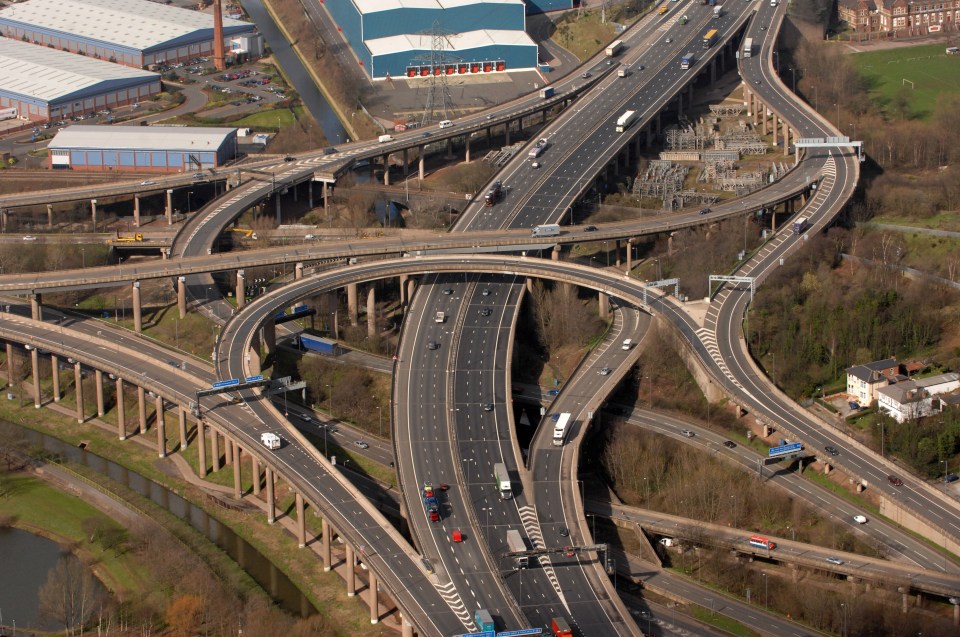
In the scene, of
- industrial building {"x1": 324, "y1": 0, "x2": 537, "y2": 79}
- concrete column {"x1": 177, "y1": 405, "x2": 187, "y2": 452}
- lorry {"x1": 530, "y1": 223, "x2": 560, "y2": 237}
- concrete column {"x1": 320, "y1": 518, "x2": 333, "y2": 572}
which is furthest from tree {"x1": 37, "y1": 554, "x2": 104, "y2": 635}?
industrial building {"x1": 324, "y1": 0, "x2": 537, "y2": 79}

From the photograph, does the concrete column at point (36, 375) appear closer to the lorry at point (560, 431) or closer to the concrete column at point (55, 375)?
the concrete column at point (55, 375)

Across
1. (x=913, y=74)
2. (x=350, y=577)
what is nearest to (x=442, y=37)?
(x=913, y=74)

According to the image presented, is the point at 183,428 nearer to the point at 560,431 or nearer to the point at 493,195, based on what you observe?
the point at 560,431

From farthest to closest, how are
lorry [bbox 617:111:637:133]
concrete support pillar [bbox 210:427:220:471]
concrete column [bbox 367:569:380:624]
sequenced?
lorry [bbox 617:111:637:133] → concrete support pillar [bbox 210:427:220:471] → concrete column [bbox 367:569:380:624]

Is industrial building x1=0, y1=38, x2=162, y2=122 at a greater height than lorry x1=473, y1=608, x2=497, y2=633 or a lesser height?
greater

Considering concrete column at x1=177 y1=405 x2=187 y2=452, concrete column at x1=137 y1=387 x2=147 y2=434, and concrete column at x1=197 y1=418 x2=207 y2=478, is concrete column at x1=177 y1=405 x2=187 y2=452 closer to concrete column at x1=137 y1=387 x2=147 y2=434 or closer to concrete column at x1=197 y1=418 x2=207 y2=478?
concrete column at x1=197 y1=418 x2=207 y2=478

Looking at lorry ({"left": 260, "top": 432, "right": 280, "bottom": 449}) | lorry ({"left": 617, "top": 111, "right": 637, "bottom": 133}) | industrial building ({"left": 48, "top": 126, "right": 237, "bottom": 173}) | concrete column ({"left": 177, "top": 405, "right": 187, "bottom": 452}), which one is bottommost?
concrete column ({"left": 177, "top": 405, "right": 187, "bottom": 452})
